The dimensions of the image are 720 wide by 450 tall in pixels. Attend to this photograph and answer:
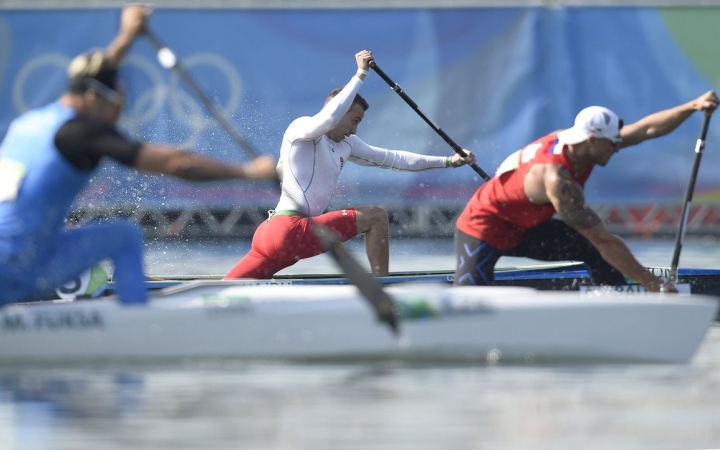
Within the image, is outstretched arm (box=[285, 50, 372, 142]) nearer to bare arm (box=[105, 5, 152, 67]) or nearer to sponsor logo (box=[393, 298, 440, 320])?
bare arm (box=[105, 5, 152, 67])

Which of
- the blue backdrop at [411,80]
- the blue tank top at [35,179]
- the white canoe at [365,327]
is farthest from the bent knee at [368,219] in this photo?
the blue backdrop at [411,80]

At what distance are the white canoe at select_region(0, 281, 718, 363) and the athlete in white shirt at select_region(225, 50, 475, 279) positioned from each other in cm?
209

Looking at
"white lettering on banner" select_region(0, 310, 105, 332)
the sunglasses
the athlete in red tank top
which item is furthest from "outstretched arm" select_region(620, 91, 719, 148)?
"white lettering on banner" select_region(0, 310, 105, 332)

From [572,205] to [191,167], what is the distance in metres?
2.43

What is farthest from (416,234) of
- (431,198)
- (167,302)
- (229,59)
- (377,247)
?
(167,302)

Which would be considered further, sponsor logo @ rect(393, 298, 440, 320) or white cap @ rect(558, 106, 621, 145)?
white cap @ rect(558, 106, 621, 145)

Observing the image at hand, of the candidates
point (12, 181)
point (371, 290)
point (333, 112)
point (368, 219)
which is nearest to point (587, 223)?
point (371, 290)

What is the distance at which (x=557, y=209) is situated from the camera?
957 centimetres

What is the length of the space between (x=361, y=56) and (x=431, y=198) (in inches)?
248

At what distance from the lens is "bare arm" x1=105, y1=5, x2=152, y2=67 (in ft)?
28.7

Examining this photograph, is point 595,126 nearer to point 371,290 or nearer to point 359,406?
point 371,290

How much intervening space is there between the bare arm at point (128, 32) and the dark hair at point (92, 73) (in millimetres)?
55

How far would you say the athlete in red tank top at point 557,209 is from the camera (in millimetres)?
9570

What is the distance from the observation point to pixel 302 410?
24.0 ft
